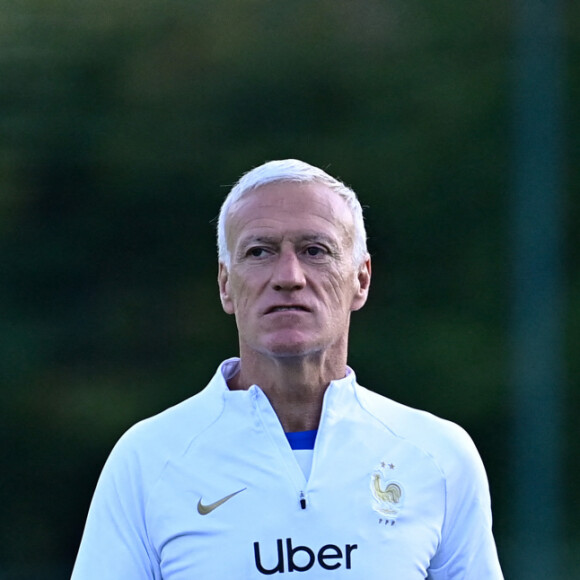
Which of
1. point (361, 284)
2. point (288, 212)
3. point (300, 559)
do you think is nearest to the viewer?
point (300, 559)

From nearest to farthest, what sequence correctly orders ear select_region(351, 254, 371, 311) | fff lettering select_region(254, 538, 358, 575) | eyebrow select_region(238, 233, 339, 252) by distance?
fff lettering select_region(254, 538, 358, 575) → eyebrow select_region(238, 233, 339, 252) → ear select_region(351, 254, 371, 311)

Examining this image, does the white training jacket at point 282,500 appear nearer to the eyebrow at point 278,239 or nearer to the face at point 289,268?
the face at point 289,268

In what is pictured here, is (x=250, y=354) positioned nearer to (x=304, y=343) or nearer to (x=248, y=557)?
(x=304, y=343)

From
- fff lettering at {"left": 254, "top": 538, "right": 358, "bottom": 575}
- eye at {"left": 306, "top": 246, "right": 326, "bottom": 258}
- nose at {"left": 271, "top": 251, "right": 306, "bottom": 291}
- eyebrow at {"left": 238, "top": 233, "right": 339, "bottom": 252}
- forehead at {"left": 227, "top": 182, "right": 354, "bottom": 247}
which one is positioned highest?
forehead at {"left": 227, "top": 182, "right": 354, "bottom": 247}

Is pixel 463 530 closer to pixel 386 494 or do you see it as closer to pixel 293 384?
pixel 386 494

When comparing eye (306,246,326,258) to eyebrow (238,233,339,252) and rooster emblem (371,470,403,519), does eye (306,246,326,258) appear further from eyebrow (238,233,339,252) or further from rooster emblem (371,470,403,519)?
rooster emblem (371,470,403,519)

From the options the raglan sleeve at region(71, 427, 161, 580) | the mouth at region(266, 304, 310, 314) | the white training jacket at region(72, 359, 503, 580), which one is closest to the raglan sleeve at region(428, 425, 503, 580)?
the white training jacket at region(72, 359, 503, 580)

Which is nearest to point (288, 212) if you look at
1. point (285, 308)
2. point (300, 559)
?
point (285, 308)

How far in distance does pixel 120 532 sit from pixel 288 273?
45 centimetres

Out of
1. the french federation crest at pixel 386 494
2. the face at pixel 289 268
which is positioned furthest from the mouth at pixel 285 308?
the french federation crest at pixel 386 494

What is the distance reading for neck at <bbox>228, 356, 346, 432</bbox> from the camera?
187 cm

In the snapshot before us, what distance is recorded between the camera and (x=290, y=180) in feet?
6.23

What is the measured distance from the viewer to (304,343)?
1847mm

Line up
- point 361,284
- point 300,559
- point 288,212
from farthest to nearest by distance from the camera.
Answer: point 361,284 → point 288,212 → point 300,559
